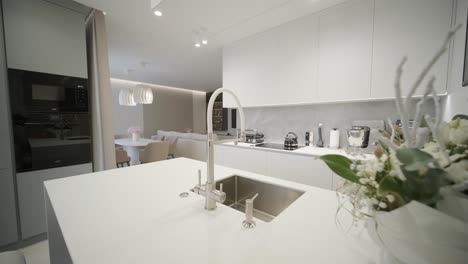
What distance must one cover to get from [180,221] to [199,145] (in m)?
3.53

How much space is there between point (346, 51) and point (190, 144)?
361 cm

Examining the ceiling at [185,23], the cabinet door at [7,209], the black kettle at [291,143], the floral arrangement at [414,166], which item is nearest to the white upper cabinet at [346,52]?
the ceiling at [185,23]

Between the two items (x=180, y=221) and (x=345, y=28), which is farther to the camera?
(x=345, y=28)

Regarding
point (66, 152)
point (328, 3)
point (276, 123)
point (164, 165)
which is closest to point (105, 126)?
point (66, 152)

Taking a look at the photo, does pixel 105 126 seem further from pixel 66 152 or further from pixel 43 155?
pixel 43 155

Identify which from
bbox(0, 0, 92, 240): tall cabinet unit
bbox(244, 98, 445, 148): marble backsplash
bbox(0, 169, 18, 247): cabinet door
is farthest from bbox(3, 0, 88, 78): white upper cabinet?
bbox(244, 98, 445, 148): marble backsplash

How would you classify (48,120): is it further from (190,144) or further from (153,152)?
(190,144)

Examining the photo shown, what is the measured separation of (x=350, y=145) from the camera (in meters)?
1.83

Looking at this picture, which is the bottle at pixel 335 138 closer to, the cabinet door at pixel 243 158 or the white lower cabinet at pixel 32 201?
the cabinet door at pixel 243 158

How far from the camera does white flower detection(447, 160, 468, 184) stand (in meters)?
0.32

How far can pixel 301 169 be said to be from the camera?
6.36ft

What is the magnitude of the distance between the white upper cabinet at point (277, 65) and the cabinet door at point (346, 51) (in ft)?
0.34

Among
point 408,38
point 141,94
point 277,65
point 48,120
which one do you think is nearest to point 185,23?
point 277,65

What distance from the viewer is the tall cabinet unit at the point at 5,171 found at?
153 cm
